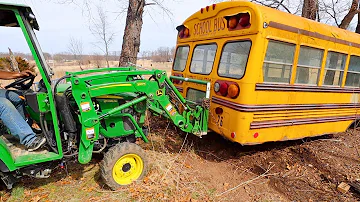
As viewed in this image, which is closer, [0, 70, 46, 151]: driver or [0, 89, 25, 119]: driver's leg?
[0, 70, 46, 151]: driver

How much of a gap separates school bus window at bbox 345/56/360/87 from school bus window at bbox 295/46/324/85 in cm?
110

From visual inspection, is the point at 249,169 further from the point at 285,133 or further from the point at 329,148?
the point at 329,148

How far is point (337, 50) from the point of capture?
4.21m

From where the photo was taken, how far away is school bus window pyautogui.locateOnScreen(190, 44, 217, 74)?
417cm

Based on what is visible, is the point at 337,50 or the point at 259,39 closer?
the point at 259,39

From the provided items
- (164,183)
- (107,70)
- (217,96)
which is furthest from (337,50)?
(107,70)

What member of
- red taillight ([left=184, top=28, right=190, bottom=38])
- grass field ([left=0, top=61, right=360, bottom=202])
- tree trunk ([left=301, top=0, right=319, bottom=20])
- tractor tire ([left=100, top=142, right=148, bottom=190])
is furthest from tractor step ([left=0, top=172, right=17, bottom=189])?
tree trunk ([left=301, top=0, right=319, bottom=20])

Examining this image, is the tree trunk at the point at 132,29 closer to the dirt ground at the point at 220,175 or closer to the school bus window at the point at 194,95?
the school bus window at the point at 194,95

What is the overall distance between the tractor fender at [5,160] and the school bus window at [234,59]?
3.15 meters

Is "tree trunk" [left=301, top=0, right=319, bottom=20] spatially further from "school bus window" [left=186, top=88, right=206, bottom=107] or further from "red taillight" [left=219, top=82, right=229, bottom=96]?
"red taillight" [left=219, top=82, right=229, bottom=96]

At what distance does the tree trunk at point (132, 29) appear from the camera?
6.37 metres

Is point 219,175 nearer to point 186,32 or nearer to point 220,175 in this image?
point 220,175

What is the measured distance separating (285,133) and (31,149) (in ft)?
12.7

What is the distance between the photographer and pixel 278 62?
357 centimetres
